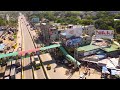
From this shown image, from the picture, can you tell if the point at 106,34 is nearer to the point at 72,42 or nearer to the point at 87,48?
the point at 87,48

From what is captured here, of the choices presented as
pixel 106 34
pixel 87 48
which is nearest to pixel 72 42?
pixel 87 48

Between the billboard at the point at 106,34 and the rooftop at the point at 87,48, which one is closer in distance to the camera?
the rooftop at the point at 87,48

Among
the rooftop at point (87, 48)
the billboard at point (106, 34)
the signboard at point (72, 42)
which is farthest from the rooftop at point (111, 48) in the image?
the signboard at point (72, 42)

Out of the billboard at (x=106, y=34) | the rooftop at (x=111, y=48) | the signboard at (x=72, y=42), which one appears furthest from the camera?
the billboard at (x=106, y=34)

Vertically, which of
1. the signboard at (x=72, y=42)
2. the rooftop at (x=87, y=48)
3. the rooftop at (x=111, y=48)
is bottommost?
the rooftop at (x=111, y=48)

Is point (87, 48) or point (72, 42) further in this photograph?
point (72, 42)

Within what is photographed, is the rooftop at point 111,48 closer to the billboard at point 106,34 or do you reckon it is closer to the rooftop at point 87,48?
the rooftop at point 87,48

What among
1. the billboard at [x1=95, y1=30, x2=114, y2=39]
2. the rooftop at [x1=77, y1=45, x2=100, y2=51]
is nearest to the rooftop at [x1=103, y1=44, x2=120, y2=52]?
the rooftop at [x1=77, y1=45, x2=100, y2=51]

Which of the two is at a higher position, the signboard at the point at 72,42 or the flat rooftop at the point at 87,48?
the signboard at the point at 72,42
